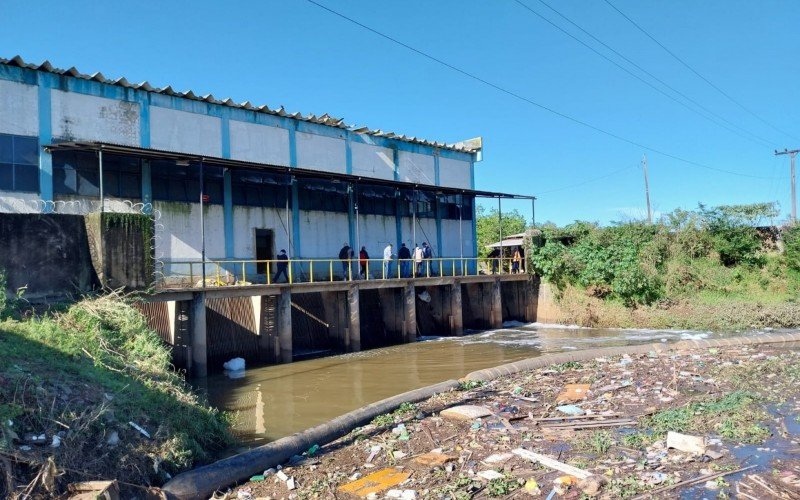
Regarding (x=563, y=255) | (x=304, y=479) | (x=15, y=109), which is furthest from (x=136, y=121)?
(x=563, y=255)

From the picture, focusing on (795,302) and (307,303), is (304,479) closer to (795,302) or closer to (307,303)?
(307,303)

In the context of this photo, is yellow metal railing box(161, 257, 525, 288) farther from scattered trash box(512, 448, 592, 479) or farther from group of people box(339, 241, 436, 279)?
scattered trash box(512, 448, 592, 479)

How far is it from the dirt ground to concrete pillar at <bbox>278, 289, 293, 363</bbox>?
292 inches

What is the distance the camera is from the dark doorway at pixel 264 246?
67.1 feet

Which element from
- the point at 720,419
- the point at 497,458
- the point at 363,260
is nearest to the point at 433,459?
the point at 497,458

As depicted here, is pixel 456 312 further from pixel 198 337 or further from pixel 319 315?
pixel 198 337

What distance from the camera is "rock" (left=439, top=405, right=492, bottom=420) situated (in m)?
8.88

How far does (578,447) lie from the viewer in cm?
723

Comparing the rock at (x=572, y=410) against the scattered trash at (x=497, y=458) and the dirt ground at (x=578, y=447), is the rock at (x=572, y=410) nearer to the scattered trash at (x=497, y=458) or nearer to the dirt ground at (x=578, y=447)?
the dirt ground at (x=578, y=447)

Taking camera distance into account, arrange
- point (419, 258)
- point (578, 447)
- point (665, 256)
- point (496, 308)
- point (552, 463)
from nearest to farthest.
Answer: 1. point (552, 463)
2. point (578, 447)
3. point (419, 258)
4. point (496, 308)
5. point (665, 256)

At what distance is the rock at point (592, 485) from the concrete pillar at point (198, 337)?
11119 millimetres

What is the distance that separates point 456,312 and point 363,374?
8.72 m

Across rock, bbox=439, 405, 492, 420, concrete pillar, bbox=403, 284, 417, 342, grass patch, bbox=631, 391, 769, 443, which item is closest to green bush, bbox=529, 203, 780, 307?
concrete pillar, bbox=403, 284, 417, 342

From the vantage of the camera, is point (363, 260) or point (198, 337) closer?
point (198, 337)
